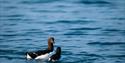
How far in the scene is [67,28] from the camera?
32.8 metres

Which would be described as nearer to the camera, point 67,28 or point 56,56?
point 56,56

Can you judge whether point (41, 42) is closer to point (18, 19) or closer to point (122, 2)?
point (18, 19)

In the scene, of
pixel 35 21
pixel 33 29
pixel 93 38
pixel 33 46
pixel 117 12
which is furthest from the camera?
pixel 117 12

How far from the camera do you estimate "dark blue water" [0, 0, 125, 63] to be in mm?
25734

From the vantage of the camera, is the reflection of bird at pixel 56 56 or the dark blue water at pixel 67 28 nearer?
the reflection of bird at pixel 56 56

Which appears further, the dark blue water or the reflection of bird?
the dark blue water

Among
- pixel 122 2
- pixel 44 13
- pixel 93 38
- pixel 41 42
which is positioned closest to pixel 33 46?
pixel 41 42

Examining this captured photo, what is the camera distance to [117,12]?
123ft

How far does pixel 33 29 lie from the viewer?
32312mm

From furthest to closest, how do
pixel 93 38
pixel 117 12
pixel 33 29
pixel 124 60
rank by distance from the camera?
1. pixel 117 12
2. pixel 33 29
3. pixel 93 38
4. pixel 124 60

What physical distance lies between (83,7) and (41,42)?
12.7 meters

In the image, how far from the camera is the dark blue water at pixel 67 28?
25.7 meters

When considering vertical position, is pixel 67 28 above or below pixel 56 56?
above

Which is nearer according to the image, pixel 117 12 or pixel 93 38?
pixel 93 38
